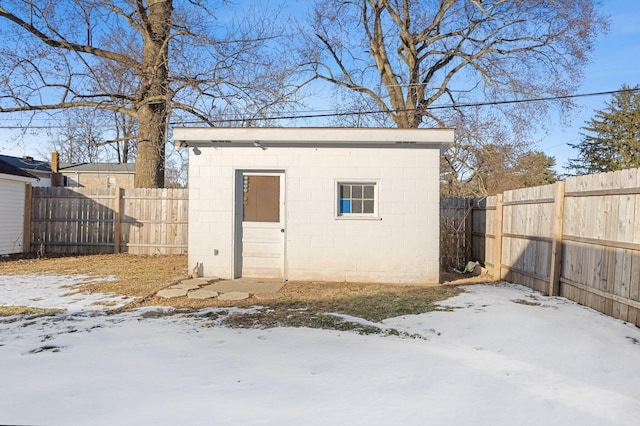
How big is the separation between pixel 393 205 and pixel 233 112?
8.23m

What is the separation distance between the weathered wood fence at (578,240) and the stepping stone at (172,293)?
598 cm

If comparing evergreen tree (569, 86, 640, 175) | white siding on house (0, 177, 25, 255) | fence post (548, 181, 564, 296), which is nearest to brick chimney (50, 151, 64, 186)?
white siding on house (0, 177, 25, 255)

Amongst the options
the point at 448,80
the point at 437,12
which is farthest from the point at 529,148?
the point at 437,12

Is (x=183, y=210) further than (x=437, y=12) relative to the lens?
No

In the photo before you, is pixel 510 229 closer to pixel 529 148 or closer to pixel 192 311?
pixel 192 311

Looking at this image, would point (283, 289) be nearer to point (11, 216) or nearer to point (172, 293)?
point (172, 293)

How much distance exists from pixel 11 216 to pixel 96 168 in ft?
69.6

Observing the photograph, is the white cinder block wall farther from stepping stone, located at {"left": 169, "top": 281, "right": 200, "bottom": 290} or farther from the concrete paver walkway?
stepping stone, located at {"left": 169, "top": 281, "right": 200, "bottom": 290}

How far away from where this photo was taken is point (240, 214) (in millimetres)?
8359

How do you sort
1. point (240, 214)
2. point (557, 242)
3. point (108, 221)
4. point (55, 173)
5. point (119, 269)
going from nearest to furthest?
point (557, 242)
point (240, 214)
point (119, 269)
point (108, 221)
point (55, 173)

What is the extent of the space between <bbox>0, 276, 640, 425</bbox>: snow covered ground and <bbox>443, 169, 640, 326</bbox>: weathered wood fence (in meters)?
0.50

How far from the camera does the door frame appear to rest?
27.2 feet

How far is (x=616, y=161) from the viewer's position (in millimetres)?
27828

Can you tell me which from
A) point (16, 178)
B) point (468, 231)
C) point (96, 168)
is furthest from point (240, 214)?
point (96, 168)
